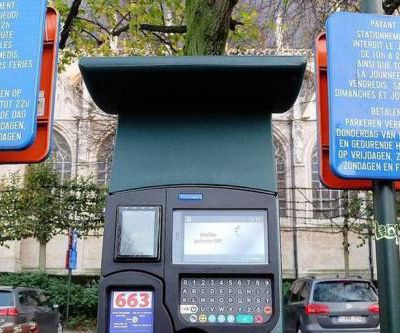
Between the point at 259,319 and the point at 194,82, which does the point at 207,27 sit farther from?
the point at 259,319

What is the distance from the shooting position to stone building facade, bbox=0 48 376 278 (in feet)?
79.5

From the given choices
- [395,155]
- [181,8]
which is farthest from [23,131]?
[181,8]

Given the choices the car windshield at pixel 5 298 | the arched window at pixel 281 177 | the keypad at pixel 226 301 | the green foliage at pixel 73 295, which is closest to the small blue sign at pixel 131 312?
the keypad at pixel 226 301

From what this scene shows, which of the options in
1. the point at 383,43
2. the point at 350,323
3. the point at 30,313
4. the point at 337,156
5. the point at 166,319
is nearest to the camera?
the point at 166,319

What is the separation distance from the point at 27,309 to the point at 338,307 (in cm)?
629

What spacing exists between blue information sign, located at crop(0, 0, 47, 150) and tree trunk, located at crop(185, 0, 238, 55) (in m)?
3.05

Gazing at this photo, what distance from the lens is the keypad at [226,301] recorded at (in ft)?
8.01

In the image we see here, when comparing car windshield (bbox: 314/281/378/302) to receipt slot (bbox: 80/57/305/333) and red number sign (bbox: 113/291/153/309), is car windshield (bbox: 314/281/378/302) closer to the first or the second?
receipt slot (bbox: 80/57/305/333)

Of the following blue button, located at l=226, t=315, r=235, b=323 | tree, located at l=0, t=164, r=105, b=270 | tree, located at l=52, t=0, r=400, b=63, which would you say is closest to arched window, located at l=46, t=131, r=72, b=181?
tree, located at l=0, t=164, r=105, b=270

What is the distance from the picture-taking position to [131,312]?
8.13 ft

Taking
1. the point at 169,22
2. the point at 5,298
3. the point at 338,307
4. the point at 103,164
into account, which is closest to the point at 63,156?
the point at 103,164

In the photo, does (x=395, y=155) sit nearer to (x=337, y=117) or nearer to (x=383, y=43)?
(x=337, y=117)

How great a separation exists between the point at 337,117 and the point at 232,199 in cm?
62

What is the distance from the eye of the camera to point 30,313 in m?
12.3
